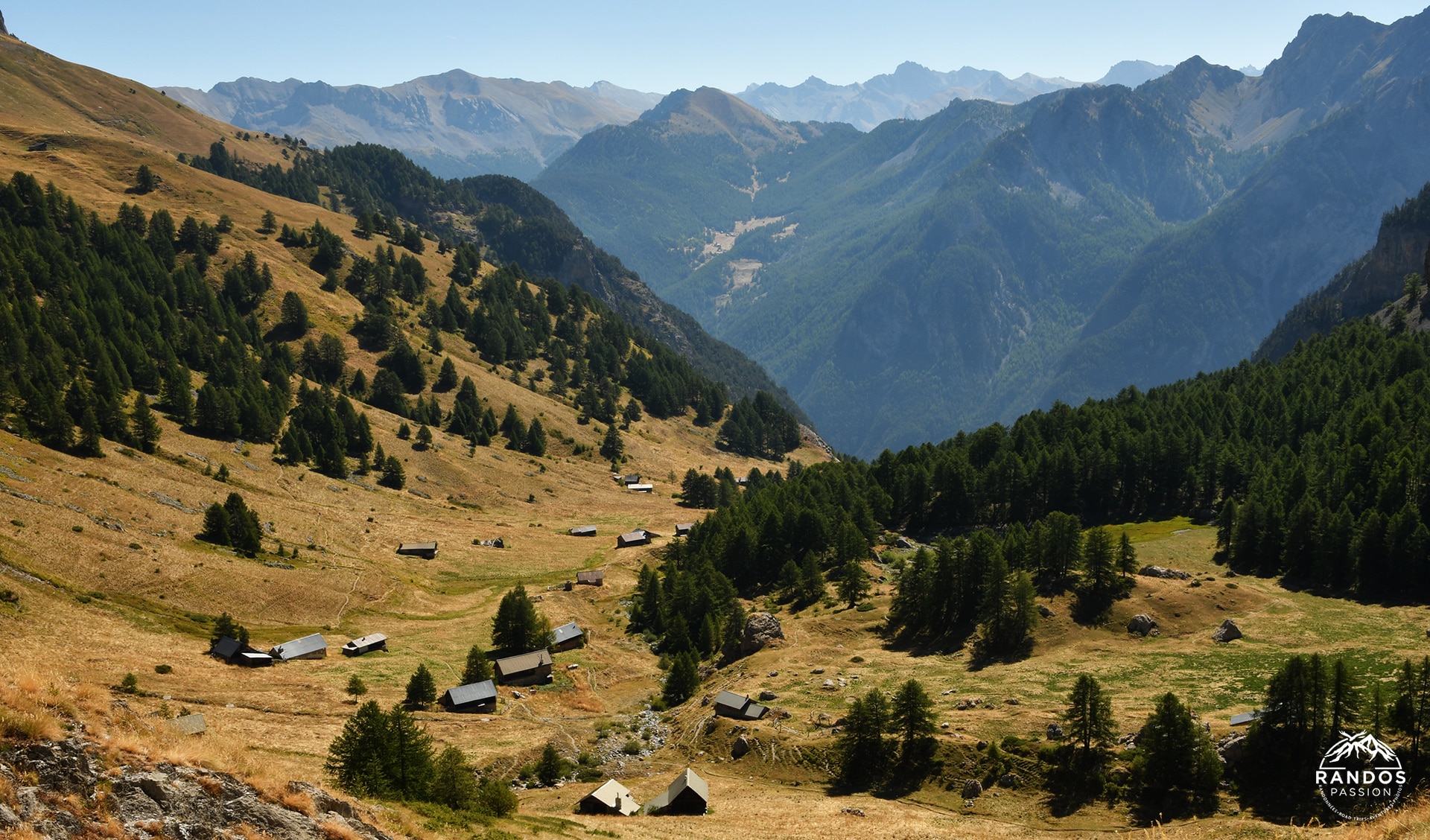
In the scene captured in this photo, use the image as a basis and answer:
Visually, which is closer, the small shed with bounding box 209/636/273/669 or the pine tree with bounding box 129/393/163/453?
the small shed with bounding box 209/636/273/669

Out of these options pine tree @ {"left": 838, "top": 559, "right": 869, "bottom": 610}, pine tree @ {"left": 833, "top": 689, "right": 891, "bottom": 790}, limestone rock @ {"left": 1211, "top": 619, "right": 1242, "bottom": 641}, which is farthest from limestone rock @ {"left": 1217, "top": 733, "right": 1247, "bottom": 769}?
pine tree @ {"left": 838, "top": 559, "right": 869, "bottom": 610}

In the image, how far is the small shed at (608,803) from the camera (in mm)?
60594

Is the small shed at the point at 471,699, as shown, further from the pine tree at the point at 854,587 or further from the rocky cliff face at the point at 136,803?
the rocky cliff face at the point at 136,803

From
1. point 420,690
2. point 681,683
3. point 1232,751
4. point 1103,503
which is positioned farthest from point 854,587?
point 1103,503

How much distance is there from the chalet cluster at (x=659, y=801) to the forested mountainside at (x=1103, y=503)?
42.1m

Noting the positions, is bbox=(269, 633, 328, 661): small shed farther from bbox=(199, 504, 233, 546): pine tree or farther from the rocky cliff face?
the rocky cliff face

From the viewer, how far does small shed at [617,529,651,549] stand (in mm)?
159250

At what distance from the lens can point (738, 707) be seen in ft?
264

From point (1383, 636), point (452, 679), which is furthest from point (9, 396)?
point (1383, 636)

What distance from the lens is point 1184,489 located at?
6004 inches

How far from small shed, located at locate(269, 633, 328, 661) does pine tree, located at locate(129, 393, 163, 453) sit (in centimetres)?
6131

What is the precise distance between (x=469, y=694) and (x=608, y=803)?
2783 cm

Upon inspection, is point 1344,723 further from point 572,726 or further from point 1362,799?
point 572,726

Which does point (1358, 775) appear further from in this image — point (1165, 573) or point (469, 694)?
point (469, 694)
